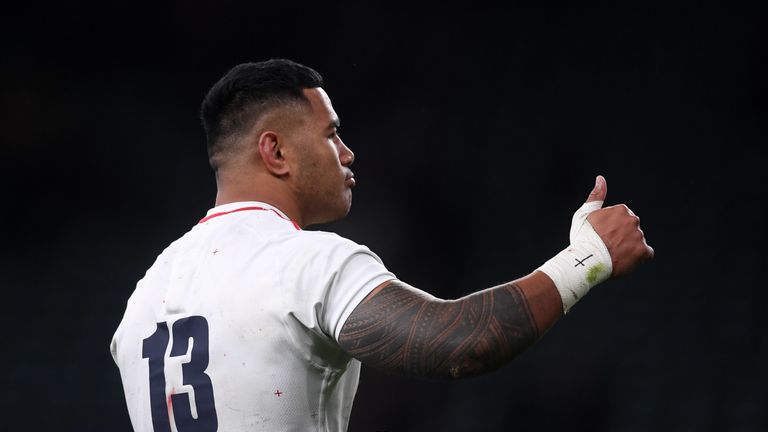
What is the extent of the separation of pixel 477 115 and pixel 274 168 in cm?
228

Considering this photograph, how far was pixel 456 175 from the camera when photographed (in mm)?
3451

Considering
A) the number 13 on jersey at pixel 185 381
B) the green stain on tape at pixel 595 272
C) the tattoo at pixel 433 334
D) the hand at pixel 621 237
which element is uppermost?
the hand at pixel 621 237

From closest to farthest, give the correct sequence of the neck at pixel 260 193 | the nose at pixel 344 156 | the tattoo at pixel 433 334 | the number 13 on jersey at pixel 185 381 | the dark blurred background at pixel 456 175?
the tattoo at pixel 433 334
the number 13 on jersey at pixel 185 381
the neck at pixel 260 193
the nose at pixel 344 156
the dark blurred background at pixel 456 175

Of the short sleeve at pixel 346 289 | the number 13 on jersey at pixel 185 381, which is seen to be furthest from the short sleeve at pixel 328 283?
the number 13 on jersey at pixel 185 381

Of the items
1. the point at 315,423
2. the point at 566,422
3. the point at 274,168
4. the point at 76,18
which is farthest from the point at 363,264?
the point at 76,18

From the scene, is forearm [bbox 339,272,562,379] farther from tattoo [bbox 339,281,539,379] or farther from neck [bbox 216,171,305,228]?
neck [bbox 216,171,305,228]

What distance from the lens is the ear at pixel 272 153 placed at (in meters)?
1.31

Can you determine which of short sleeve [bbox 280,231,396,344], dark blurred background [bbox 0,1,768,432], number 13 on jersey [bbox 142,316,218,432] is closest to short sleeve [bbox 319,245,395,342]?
short sleeve [bbox 280,231,396,344]

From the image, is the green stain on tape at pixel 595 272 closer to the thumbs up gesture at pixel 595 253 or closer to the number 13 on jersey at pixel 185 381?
the thumbs up gesture at pixel 595 253

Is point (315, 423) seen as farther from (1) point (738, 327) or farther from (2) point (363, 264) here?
(1) point (738, 327)

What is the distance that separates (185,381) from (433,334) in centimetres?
33

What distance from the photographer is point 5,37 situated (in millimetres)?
3379

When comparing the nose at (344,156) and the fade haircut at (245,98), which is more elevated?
the fade haircut at (245,98)

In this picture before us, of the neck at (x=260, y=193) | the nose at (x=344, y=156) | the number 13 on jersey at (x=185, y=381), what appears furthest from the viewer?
the nose at (x=344, y=156)
